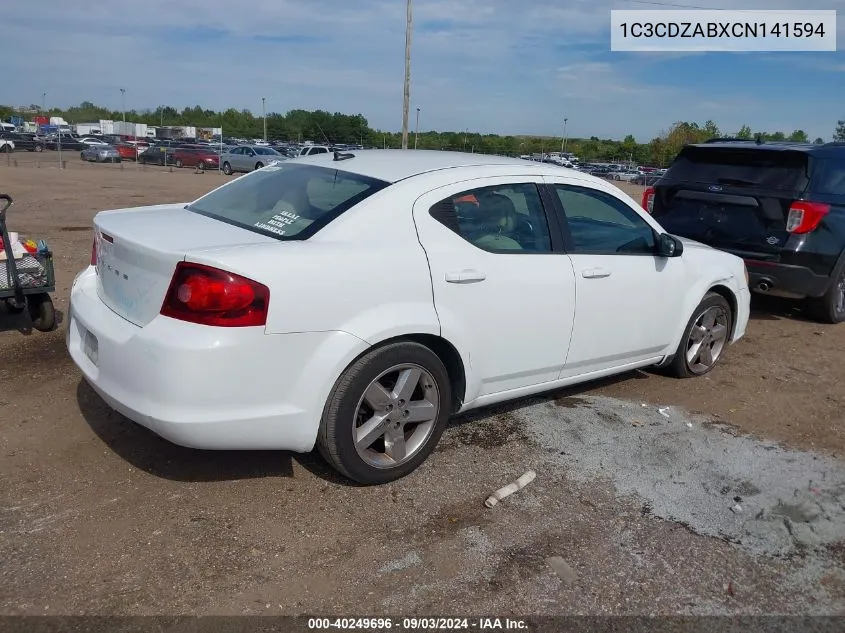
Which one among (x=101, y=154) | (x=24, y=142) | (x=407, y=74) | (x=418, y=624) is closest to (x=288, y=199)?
(x=418, y=624)

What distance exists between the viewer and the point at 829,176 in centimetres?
702

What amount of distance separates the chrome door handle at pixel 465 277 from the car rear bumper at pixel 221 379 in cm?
61

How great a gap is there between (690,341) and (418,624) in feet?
11.7

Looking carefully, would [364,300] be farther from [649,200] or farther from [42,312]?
[649,200]

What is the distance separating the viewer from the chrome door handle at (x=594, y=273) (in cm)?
428

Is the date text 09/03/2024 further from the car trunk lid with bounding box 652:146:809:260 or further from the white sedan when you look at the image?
the car trunk lid with bounding box 652:146:809:260

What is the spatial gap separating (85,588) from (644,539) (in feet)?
7.73

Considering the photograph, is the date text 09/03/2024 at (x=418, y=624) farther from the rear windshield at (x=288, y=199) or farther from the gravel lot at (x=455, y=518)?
the rear windshield at (x=288, y=199)

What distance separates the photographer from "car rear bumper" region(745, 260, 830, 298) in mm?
6914

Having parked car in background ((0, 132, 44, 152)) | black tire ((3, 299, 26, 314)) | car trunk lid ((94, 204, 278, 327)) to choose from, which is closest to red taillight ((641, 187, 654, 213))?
car trunk lid ((94, 204, 278, 327))

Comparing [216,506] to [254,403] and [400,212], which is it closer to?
[254,403]

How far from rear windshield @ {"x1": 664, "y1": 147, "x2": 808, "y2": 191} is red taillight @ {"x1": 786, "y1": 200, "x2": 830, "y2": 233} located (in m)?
0.17

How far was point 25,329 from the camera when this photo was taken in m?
5.95

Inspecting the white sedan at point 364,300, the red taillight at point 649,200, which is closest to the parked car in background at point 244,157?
the red taillight at point 649,200
